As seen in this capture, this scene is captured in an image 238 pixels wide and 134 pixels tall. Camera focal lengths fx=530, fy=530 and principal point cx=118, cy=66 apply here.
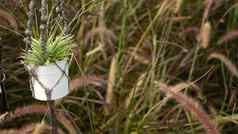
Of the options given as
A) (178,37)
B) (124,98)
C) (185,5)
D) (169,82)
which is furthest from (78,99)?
(185,5)

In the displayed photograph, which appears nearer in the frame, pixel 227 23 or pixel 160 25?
pixel 160 25

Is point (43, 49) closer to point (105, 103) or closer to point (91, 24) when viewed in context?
point (105, 103)

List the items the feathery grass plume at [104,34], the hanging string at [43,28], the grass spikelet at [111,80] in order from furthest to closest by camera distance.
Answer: the feathery grass plume at [104,34], the grass spikelet at [111,80], the hanging string at [43,28]

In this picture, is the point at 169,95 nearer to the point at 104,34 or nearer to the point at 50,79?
the point at 104,34

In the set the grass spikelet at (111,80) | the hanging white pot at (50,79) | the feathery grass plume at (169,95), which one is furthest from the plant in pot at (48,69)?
the feathery grass plume at (169,95)

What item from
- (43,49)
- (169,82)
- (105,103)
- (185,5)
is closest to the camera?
(43,49)

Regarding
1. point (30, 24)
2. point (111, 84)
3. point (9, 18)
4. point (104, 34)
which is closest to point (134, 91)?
point (111, 84)

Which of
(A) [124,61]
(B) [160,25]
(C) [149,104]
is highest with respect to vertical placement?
(B) [160,25]

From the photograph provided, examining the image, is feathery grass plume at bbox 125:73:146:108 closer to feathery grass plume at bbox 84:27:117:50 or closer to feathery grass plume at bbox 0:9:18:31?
feathery grass plume at bbox 84:27:117:50

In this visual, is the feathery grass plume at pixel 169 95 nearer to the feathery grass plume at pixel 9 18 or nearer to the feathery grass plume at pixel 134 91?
the feathery grass plume at pixel 134 91
